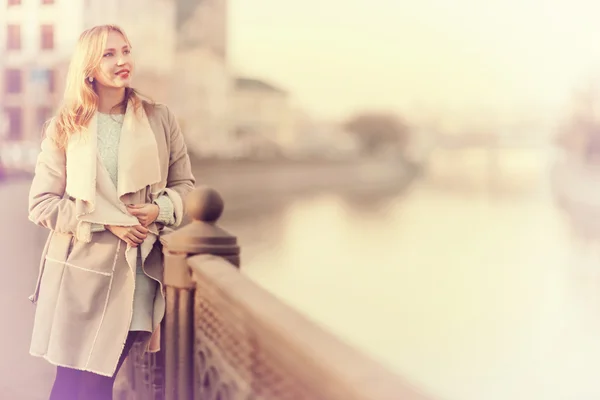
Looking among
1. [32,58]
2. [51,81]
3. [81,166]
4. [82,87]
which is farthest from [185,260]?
[32,58]

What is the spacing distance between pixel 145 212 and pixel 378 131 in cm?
214

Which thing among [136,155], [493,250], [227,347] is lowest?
[493,250]

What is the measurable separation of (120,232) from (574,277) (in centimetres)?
233

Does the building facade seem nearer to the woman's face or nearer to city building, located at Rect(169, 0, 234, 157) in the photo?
city building, located at Rect(169, 0, 234, 157)

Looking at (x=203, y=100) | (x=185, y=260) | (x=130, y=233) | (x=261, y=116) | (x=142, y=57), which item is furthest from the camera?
(x=261, y=116)

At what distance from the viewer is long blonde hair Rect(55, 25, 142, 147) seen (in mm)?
1232

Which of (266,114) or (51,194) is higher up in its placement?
(266,114)

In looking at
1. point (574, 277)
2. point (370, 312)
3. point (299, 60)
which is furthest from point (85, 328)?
point (370, 312)

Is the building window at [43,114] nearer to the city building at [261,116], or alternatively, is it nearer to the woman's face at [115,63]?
the city building at [261,116]

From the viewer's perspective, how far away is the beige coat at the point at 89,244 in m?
1.22

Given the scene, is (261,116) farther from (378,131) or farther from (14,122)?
(14,122)

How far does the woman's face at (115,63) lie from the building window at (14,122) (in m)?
0.99

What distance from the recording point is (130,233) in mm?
1230

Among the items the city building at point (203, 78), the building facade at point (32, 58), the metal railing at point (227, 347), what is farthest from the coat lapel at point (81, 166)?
the city building at point (203, 78)
